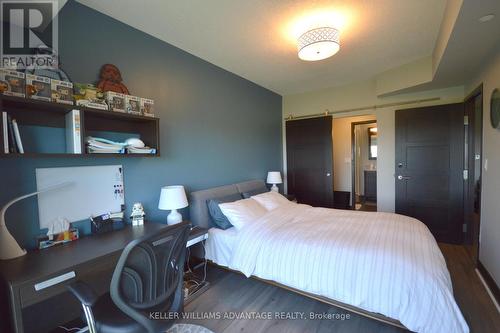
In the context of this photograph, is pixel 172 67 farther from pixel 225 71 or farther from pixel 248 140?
pixel 248 140

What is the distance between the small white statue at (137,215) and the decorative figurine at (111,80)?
1.09 m

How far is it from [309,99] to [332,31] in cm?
252

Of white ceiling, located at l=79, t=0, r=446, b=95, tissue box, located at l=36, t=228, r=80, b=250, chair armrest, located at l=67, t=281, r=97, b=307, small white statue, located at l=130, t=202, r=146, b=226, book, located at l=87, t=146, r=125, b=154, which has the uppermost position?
white ceiling, located at l=79, t=0, r=446, b=95

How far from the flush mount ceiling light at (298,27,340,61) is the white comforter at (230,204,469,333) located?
1.77 metres

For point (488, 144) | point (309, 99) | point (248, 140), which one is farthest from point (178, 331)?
point (309, 99)

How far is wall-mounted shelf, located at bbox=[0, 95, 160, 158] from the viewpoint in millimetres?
1519

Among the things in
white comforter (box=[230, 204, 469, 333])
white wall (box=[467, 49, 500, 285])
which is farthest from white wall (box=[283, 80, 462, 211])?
white comforter (box=[230, 204, 469, 333])

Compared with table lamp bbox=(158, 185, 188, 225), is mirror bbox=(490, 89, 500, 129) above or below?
above

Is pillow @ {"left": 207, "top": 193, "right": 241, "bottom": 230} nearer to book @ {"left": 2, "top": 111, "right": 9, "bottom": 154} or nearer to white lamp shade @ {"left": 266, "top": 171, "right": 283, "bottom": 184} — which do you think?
white lamp shade @ {"left": 266, "top": 171, "right": 283, "bottom": 184}

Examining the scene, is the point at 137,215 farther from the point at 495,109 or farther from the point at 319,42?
the point at 495,109

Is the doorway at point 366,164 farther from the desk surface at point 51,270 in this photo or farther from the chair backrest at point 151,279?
the desk surface at point 51,270

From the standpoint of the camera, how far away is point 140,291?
47.4 inches

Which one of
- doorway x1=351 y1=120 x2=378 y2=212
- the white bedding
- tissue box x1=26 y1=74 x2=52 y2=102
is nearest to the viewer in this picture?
tissue box x1=26 y1=74 x2=52 y2=102

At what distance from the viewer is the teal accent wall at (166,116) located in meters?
1.70
